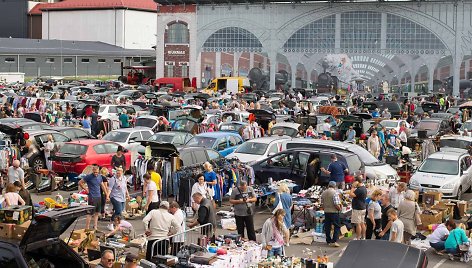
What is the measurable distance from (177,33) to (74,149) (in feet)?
182

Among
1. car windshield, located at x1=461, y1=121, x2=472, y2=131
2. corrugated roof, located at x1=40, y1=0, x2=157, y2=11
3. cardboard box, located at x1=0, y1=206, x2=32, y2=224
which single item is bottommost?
cardboard box, located at x1=0, y1=206, x2=32, y2=224

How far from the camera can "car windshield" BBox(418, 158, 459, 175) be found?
23.5 m

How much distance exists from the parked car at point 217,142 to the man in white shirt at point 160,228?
11699 millimetres

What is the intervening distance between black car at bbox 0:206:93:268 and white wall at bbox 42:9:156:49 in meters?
99.9

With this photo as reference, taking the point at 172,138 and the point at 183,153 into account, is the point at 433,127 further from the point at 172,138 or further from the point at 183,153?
the point at 183,153

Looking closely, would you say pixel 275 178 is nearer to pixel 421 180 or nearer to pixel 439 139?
pixel 421 180

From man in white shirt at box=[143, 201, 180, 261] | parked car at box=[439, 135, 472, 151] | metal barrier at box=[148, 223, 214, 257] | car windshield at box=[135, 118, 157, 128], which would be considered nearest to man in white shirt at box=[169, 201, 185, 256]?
metal barrier at box=[148, 223, 214, 257]

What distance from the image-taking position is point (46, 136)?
25.9 m

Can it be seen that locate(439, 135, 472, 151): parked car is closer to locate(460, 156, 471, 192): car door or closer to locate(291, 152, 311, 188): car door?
locate(460, 156, 471, 192): car door

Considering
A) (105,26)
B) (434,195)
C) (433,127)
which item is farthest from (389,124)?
(105,26)

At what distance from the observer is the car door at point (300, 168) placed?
70.5ft

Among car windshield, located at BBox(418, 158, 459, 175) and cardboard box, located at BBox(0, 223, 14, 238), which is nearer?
cardboard box, located at BBox(0, 223, 14, 238)

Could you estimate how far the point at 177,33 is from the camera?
7844cm

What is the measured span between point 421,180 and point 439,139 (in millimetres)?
8783
